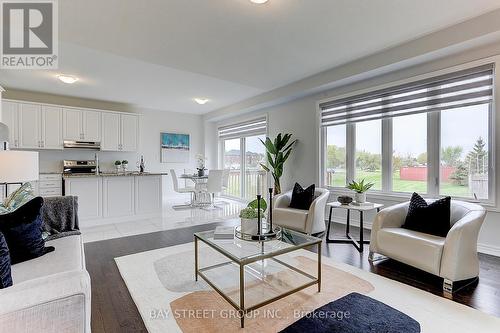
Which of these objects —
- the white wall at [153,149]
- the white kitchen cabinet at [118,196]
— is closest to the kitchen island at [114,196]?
the white kitchen cabinet at [118,196]

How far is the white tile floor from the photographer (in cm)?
403

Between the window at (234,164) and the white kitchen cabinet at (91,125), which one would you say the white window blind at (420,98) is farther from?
the white kitchen cabinet at (91,125)

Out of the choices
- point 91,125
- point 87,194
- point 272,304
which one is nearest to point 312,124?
point 272,304

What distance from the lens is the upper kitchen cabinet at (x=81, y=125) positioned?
5.83 m

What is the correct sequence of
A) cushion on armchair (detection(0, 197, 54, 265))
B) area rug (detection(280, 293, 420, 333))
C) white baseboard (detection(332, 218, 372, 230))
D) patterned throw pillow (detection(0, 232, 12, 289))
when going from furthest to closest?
white baseboard (detection(332, 218, 372, 230)) → cushion on armchair (detection(0, 197, 54, 265)) → area rug (detection(280, 293, 420, 333)) → patterned throw pillow (detection(0, 232, 12, 289))

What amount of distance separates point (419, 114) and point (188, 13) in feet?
11.2

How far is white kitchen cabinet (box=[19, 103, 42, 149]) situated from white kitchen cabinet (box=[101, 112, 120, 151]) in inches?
47.9

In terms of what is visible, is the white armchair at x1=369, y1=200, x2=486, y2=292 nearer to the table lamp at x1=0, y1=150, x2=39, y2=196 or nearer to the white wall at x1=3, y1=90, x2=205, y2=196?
the table lamp at x1=0, y1=150, x2=39, y2=196

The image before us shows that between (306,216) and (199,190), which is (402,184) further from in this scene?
(199,190)

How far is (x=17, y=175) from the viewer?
2.13 meters

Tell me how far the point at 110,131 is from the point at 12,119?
1.79 meters

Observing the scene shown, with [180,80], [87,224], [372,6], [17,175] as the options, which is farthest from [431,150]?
[87,224]

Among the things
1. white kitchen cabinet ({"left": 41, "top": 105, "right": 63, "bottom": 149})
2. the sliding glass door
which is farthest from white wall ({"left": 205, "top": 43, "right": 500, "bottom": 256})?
white kitchen cabinet ({"left": 41, "top": 105, "right": 63, "bottom": 149})

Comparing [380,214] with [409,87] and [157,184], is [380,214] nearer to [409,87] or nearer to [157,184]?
[409,87]
